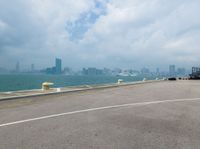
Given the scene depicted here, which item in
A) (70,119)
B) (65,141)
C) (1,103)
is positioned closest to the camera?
(65,141)

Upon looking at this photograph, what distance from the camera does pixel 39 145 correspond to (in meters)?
4.57

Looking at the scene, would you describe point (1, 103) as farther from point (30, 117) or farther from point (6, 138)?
point (6, 138)

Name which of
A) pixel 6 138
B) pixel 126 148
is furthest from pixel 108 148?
pixel 6 138

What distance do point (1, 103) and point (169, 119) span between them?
8.09m

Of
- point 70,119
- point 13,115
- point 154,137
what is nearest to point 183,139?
point 154,137

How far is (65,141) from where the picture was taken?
15.8 feet

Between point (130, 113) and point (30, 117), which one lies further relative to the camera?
point (130, 113)

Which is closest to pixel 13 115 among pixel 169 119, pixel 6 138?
pixel 6 138

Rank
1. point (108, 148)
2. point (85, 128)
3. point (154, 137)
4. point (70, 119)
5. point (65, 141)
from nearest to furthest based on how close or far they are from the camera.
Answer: point (108, 148), point (65, 141), point (154, 137), point (85, 128), point (70, 119)

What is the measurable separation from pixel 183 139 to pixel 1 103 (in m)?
8.87

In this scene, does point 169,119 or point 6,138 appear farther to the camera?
point 169,119

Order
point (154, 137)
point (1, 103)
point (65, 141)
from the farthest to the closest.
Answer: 1. point (1, 103)
2. point (154, 137)
3. point (65, 141)

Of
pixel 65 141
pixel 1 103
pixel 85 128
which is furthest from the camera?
pixel 1 103

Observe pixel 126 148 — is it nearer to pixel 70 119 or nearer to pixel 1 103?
pixel 70 119
